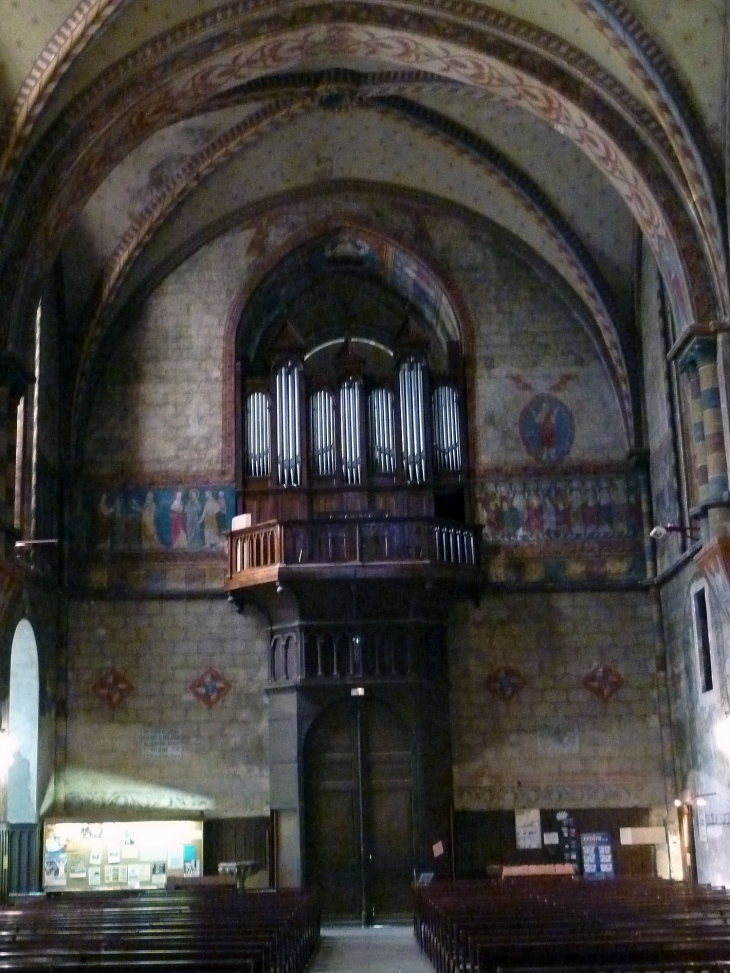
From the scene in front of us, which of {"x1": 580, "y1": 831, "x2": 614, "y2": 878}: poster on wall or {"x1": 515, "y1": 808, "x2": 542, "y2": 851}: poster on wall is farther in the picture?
{"x1": 515, "y1": 808, "x2": 542, "y2": 851}: poster on wall

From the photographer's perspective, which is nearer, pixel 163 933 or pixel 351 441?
pixel 163 933

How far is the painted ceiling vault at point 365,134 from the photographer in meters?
17.7

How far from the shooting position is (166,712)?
23.3 metres

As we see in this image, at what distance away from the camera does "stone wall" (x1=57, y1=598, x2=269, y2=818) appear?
2294cm

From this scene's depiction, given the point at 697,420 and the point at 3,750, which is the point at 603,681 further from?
the point at 3,750

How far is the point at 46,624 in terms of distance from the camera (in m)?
22.7

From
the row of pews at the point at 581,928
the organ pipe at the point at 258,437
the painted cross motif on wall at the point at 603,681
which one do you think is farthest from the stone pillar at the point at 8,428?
the painted cross motif on wall at the point at 603,681

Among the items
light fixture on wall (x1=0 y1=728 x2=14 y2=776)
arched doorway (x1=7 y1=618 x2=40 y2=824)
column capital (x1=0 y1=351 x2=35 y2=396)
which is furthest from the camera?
arched doorway (x1=7 y1=618 x2=40 y2=824)

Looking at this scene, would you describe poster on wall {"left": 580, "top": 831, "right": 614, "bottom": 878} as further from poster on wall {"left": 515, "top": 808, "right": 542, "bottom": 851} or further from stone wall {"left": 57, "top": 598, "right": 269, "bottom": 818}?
stone wall {"left": 57, "top": 598, "right": 269, "bottom": 818}

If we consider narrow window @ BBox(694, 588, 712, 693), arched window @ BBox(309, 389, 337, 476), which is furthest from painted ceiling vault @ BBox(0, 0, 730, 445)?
narrow window @ BBox(694, 588, 712, 693)

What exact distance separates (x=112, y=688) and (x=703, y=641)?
34.4 ft

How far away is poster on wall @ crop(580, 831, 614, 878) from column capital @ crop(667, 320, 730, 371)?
29.2 ft

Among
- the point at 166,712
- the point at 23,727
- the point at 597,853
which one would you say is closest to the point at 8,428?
the point at 23,727

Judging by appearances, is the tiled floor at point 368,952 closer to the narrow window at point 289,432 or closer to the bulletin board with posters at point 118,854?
the bulletin board with posters at point 118,854
